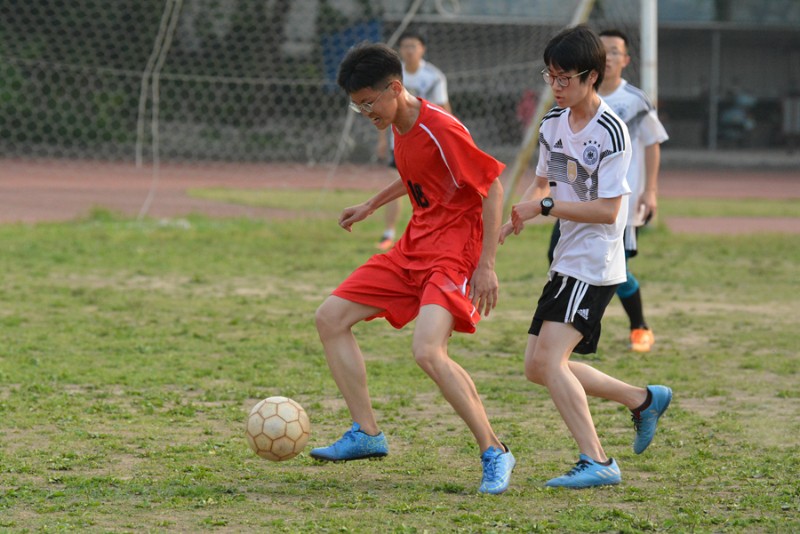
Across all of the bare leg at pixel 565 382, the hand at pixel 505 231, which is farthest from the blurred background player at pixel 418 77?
the bare leg at pixel 565 382

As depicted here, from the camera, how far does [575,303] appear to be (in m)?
4.19

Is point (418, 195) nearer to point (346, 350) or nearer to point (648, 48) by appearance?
point (346, 350)

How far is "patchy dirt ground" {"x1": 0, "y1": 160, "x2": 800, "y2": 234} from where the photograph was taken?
15.2 metres

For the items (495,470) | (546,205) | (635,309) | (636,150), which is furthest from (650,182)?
(495,470)

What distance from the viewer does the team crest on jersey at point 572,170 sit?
4.24 metres

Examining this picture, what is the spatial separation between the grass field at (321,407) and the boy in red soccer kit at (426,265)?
9.2 inches

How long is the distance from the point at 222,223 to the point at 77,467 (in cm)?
909

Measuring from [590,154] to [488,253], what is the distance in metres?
0.52

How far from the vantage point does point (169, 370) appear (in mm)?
6172

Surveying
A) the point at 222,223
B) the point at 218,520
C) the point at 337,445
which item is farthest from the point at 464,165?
the point at 222,223

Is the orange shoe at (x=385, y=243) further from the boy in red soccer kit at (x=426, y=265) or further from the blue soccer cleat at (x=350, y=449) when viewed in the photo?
the blue soccer cleat at (x=350, y=449)

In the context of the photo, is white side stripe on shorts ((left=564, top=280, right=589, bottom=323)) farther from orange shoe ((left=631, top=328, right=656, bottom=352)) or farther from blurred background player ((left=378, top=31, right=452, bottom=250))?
blurred background player ((left=378, top=31, right=452, bottom=250))

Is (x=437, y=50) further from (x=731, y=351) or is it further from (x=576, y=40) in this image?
(x=576, y=40)

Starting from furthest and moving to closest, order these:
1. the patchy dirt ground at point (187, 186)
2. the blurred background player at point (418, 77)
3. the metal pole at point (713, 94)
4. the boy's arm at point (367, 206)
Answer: the metal pole at point (713, 94), the patchy dirt ground at point (187, 186), the blurred background player at point (418, 77), the boy's arm at point (367, 206)
